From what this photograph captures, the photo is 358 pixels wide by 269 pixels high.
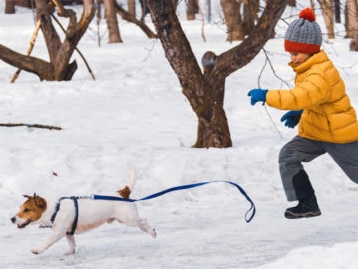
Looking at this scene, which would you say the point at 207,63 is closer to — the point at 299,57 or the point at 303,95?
the point at 299,57

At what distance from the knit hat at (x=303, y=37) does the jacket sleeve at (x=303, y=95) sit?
0.97 feet

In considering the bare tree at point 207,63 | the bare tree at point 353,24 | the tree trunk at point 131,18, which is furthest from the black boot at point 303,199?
the tree trunk at point 131,18

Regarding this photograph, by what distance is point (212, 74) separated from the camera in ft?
35.4

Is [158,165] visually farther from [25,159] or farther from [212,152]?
[25,159]

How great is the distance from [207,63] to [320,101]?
521 cm

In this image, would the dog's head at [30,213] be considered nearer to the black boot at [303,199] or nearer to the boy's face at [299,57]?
the black boot at [303,199]

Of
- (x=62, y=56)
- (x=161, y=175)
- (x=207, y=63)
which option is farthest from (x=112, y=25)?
(x=161, y=175)

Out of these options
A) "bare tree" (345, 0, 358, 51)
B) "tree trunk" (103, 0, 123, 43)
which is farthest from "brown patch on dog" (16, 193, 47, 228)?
"tree trunk" (103, 0, 123, 43)

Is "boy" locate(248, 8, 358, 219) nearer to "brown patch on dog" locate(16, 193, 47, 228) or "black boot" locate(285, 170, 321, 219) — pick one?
"black boot" locate(285, 170, 321, 219)

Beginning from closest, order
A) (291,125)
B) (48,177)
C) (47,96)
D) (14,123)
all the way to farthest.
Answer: (291,125) < (48,177) < (14,123) < (47,96)

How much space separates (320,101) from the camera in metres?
5.70

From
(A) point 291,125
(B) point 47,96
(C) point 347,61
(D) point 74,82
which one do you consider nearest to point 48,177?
(A) point 291,125

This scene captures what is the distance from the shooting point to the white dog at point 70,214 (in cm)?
559

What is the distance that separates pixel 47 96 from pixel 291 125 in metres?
9.05
